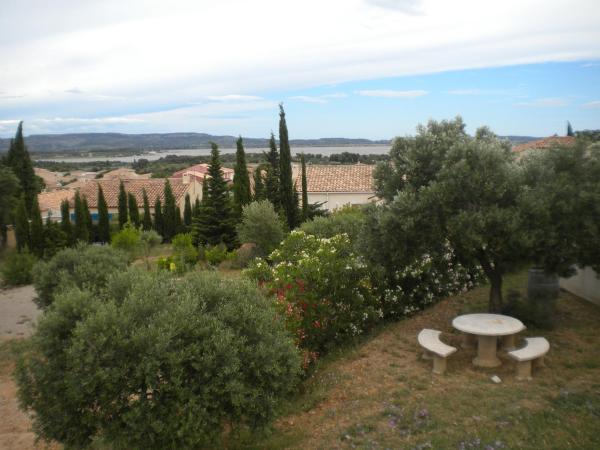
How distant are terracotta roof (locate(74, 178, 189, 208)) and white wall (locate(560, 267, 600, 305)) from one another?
3800 centimetres

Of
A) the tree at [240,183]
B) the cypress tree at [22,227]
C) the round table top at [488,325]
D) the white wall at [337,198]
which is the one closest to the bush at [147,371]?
the round table top at [488,325]

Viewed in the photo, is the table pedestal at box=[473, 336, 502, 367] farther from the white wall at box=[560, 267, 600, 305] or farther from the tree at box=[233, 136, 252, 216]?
the tree at box=[233, 136, 252, 216]

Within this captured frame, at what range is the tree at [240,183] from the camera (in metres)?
31.0

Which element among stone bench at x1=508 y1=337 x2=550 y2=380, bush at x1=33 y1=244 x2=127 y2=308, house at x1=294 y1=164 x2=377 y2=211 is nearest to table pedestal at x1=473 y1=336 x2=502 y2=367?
stone bench at x1=508 y1=337 x2=550 y2=380

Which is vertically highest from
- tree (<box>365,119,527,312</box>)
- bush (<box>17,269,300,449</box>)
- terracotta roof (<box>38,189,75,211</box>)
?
tree (<box>365,119,527,312</box>)

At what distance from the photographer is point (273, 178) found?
99.6 feet

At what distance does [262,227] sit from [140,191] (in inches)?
1060

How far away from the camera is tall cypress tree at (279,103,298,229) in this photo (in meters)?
29.5

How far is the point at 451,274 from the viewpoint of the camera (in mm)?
13758

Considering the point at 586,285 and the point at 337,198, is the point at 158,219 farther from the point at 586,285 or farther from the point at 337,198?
the point at 586,285

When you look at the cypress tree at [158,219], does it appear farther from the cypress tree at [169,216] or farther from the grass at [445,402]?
the grass at [445,402]

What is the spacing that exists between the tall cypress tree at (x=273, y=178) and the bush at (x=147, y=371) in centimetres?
2363

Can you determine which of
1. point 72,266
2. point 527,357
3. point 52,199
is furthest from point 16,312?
point 52,199

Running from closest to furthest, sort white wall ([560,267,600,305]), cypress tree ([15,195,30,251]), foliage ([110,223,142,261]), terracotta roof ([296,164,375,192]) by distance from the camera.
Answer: white wall ([560,267,600,305]) → foliage ([110,223,142,261]) → cypress tree ([15,195,30,251]) → terracotta roof ([296,164,375,192])
